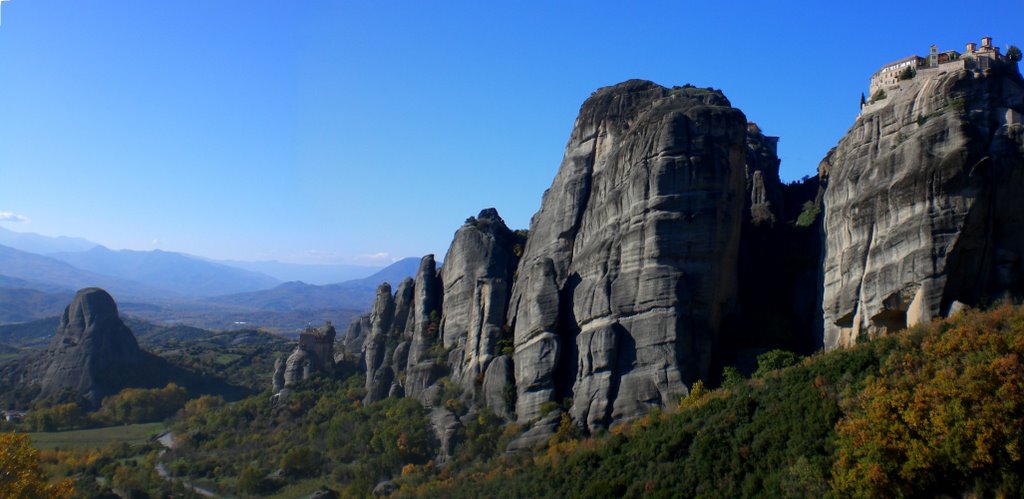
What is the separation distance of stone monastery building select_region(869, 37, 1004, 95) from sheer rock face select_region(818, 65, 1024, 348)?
291cm

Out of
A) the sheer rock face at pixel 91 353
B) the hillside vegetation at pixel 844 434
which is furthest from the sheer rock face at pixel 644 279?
the sheer rock face at pixel 91 353

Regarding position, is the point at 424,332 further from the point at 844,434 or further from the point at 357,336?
the point at 844,434

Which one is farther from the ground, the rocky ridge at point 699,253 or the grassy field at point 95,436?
the rocky ridge at point 699,253

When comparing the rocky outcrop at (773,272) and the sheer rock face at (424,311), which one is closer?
the rocky outcrop at (773,272)

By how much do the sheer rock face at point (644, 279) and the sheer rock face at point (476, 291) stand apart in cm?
269

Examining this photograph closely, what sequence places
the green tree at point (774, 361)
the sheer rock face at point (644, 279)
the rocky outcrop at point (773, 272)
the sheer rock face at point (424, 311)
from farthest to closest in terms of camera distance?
the sheer rock face at point (424, 311) → the rocky outcrop at point (773, 272) → the sheer rock face at point (644, 279) → the green tree at point (774, 361)

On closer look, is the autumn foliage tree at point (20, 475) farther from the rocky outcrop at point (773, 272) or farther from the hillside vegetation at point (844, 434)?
the rocky outcrop at point (773, 272)

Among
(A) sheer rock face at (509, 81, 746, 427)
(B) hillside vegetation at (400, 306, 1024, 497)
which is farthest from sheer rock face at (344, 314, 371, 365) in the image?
(B) hillside vegetation at (400, 306, 1024, 497)

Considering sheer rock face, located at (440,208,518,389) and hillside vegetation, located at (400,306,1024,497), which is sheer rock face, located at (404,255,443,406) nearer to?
sheer rock face, located at (440,208,518,389)

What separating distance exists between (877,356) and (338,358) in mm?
44090

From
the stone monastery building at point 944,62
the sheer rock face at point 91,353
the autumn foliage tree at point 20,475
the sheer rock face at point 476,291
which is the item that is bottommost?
the autumn foliage tree at point 20,475

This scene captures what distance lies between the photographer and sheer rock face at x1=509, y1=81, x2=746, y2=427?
38.5 m

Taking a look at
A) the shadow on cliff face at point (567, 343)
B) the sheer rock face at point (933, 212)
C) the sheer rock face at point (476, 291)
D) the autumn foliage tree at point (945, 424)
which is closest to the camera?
the autumn foliage tree at point (945, 424)

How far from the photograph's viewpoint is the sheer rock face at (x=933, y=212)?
3316cm
